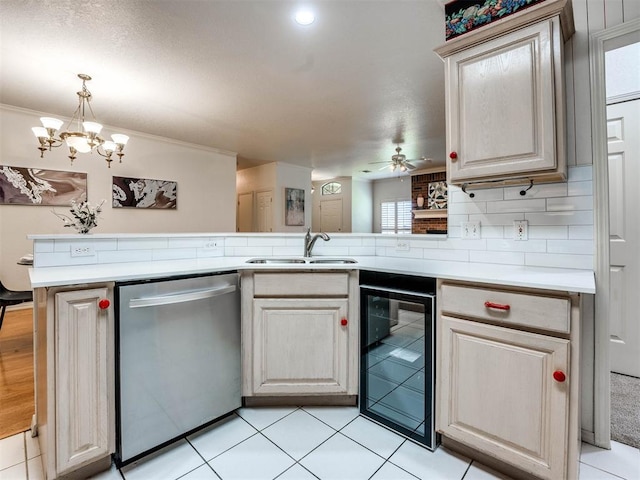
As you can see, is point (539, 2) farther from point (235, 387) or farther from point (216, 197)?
point (216, 197)

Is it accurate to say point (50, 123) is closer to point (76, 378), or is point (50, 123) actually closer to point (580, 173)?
point (76, 378)

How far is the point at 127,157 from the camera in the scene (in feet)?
15.8

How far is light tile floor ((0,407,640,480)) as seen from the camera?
1.33 meters

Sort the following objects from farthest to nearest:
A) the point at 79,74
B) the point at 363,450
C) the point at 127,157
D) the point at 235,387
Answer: the point at 127,157, the point at 79,74, the point at 235,387, the point at 363,450

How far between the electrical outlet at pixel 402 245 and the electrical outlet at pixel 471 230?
1.23 feet

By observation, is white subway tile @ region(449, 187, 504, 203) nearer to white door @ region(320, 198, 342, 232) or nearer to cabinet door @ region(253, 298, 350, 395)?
cabinet door @ region(253, 298, 350, 395)

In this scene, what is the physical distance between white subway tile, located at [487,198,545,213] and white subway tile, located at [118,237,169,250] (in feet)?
6.71

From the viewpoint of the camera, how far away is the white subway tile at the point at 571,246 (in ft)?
4.88

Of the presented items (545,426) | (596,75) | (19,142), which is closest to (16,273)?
(19,142)

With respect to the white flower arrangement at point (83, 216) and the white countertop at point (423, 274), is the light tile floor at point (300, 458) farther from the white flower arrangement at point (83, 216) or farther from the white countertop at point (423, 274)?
the white flower arrangement at point (83, 216)

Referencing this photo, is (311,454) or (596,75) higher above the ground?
(596,75)

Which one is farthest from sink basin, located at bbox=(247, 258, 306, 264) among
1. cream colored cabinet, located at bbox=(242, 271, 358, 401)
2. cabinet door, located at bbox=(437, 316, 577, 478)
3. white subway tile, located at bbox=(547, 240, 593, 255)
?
white subway tile, located at bbox=(547, 240, 593, 255)

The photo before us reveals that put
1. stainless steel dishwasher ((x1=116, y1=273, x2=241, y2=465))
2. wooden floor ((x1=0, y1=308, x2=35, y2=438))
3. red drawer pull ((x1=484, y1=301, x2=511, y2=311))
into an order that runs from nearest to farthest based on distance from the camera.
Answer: red drawer pull ((x1=484, y1=301, x2=511, y2=311)) → stainless steel dishwasher ((x1=116, y1=273, x2=241, y2=465)) → wooden floor ((x1=0, y1=308, x2=35, y2=438))

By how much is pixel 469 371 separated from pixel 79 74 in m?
4.07
